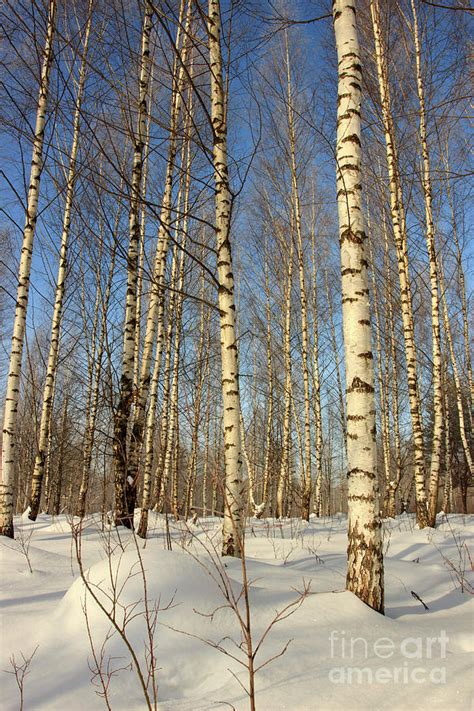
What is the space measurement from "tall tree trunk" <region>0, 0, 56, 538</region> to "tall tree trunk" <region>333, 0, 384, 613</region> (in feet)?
11.9

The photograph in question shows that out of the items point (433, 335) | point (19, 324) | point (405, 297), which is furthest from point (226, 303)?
point (433, 335)

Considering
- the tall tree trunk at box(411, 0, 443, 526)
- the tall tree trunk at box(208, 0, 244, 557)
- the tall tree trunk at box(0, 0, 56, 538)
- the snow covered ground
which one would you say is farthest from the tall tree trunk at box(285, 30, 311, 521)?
the snow covered ground

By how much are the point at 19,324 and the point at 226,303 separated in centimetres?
303

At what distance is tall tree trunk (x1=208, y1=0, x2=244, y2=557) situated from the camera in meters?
3.70

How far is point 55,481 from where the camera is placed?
626 inches

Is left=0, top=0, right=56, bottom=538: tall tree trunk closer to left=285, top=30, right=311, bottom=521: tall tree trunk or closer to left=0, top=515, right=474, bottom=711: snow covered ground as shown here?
left=0, top=515, right=474, bottom=711: snow covered ground

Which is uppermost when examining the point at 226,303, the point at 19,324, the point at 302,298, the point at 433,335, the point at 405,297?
the point at 302,298

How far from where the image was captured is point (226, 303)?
3.96 meters

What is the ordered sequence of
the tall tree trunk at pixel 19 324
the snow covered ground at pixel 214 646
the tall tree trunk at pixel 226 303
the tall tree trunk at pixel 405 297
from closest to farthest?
the snow covered ground at pixel 214 646 < the tall tree trunk at pixel 226 303 < the tall tree trunk at pixel 19 324 < the tall tree trunk at pixel 405 297

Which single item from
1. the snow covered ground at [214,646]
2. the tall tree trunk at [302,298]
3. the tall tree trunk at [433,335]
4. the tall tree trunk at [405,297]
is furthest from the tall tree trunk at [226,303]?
the tall tree trunk at [302,298]

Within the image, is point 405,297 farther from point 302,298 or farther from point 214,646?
point 214,646

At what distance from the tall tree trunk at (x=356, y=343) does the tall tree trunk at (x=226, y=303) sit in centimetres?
112

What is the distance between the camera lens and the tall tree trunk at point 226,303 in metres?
3.70

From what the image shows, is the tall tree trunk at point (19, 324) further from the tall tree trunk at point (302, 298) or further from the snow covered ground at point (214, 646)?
the tall tree trunk at point (302, 298)
